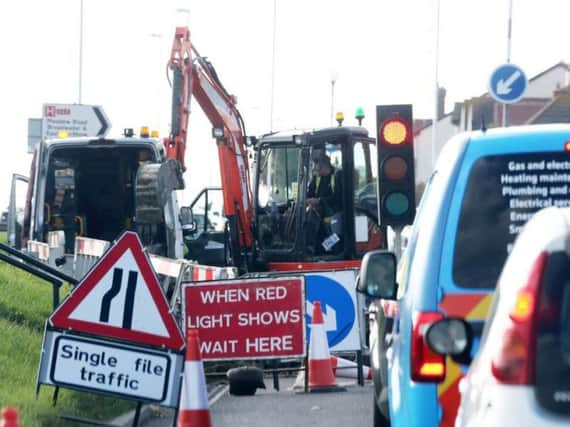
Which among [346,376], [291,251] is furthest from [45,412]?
[291,251]

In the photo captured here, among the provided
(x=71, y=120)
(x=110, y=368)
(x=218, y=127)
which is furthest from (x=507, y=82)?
(x=71, y=120)

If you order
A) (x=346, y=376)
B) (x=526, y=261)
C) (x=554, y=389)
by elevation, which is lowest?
(x=346, y=376)

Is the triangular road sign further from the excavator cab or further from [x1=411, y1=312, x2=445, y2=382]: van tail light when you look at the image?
the excavator cab

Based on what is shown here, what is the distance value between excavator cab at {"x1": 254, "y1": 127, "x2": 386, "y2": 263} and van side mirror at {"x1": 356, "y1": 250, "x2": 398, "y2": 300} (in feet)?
45.1

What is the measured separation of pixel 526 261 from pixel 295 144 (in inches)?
684

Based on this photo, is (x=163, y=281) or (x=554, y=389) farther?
(x=163, y=281)

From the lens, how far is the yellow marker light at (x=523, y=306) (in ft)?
15.3

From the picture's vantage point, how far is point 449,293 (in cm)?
669

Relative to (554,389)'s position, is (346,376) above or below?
below

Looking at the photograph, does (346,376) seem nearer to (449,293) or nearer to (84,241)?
(84,241)

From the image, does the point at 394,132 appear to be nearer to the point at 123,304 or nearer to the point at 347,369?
the point at 347,369

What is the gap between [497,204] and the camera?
678 centimetres

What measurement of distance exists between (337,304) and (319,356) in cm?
119

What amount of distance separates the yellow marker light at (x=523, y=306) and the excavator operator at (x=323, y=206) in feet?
56.2
